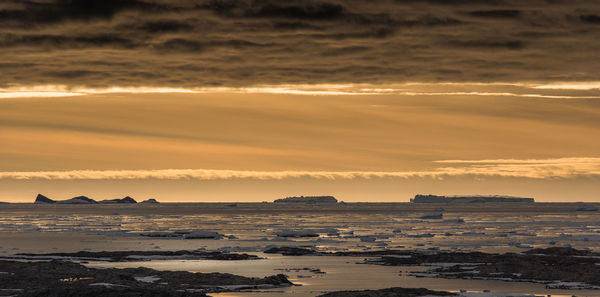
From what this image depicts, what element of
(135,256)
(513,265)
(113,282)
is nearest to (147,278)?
(113,282)

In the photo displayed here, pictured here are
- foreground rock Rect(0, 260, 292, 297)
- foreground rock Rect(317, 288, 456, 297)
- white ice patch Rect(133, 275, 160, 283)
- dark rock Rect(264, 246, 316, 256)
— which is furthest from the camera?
dark rock Rect(264, 246, 316, 256)

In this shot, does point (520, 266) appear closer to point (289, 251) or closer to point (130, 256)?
point (289, 251)

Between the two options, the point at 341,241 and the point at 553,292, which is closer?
the point at 553,292

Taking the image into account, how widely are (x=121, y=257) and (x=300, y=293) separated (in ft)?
54.9

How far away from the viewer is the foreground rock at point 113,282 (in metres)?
22.2

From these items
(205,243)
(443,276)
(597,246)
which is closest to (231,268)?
(443,276)

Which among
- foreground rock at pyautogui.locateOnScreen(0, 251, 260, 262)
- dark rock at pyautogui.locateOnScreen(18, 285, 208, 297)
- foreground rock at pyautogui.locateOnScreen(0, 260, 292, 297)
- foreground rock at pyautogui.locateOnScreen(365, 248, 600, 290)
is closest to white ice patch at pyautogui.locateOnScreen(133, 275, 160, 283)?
foreground rock at pyautogui.locateOnScreen(0, 260, 292, 297)

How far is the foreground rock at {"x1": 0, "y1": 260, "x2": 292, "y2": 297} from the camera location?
2217cm

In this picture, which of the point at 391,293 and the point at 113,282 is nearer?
the point at 391,293

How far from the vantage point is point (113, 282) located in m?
25.4

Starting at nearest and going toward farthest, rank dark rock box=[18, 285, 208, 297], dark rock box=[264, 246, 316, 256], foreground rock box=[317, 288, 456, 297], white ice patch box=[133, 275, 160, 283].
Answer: dark rock box=[18, 285, 208, 297]
foreground rock box=[317, 288, 456, 297]
white ice patch box=[133, 275, 160, 283]
dark rock box=[264, 246, 316, 256]

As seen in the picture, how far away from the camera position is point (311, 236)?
62.8 metres

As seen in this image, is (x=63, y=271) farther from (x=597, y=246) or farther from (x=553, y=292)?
(x=597, y=246)

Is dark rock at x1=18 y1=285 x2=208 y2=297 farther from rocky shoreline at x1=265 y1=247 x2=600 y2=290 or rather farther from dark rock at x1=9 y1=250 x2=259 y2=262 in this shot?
dark rock at x1=9 y1=250 x2=259 y2=262
